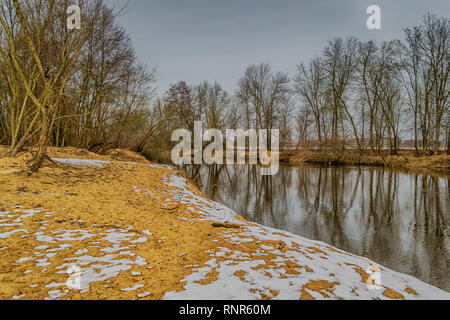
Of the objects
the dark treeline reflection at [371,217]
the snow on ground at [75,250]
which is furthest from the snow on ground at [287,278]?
the dark treeline reflection at [371,217]

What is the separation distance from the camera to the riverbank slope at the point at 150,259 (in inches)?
82.8

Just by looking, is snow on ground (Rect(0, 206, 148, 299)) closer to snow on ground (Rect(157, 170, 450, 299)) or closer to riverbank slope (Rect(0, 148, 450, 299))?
riverbank slope (Rect(0, 148, 450, 299))

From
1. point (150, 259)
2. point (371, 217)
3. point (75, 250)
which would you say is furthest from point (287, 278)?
point (371, 217)

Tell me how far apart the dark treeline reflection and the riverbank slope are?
169 cm

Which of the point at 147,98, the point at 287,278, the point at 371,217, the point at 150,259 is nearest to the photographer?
the point at 287,278

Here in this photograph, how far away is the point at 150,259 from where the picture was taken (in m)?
2.78

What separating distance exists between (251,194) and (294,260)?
26.7 ft

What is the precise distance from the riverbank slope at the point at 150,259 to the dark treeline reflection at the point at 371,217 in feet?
5.53

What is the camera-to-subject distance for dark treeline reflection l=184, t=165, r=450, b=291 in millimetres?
4453

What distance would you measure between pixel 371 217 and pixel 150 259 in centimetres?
745

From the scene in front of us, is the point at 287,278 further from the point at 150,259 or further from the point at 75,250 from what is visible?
the point at 75,250

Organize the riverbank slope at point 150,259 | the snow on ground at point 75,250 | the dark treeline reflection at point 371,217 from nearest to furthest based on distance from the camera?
the riverbank slope at point 150,259, the snow on ground at point 75,250, the dark treeline reflection at point 371,217

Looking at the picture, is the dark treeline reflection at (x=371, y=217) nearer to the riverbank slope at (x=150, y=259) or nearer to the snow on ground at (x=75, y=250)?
the riverbank slope at (x=150, y=259)
